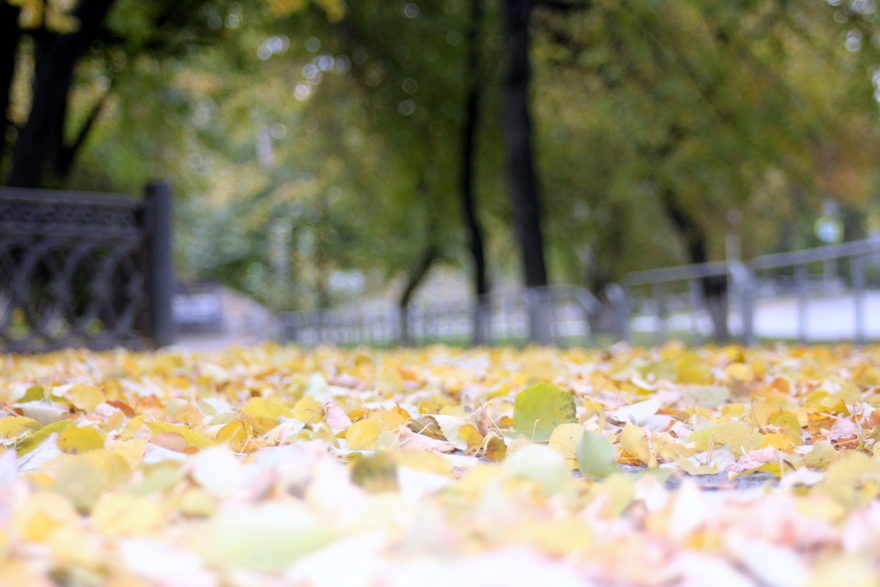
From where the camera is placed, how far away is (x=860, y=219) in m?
39.9

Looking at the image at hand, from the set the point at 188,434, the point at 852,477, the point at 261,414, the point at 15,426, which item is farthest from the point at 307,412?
the point at 852,477

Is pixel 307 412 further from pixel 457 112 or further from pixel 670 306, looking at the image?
pixel 457 112

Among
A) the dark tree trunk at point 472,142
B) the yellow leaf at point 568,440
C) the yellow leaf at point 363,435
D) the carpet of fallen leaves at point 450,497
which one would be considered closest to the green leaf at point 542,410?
the carpet of fallen leaves at point 450,497

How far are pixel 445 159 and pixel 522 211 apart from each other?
5.68 meters

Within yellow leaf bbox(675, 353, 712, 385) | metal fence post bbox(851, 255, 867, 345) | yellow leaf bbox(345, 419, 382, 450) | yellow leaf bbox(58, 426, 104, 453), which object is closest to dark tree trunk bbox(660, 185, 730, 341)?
metal fence post bbox(851, 255, 867, 345)

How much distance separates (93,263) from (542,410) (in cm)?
536

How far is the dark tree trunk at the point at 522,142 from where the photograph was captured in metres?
9.90

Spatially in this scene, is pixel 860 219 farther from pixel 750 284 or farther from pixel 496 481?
pixel 496 481

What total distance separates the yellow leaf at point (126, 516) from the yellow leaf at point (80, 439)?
48 cm

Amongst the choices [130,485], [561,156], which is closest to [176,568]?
[130,485]

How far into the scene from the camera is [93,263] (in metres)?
6.18

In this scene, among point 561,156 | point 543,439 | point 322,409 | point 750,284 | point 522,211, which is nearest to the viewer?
point 543,439

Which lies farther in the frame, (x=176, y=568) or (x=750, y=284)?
(x=750, y=284)

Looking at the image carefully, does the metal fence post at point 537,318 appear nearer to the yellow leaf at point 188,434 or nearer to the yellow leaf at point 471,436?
the yellow leaf at point 471,436
